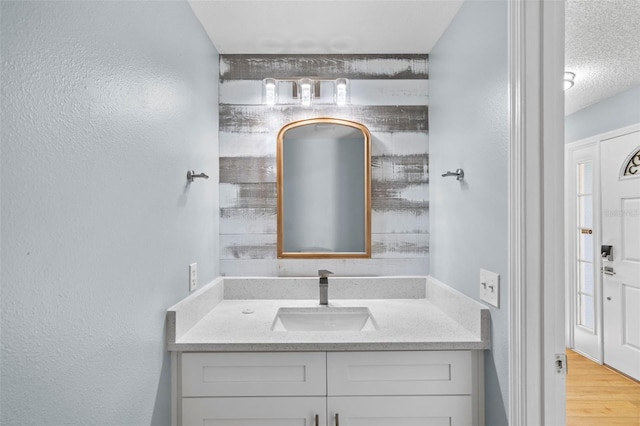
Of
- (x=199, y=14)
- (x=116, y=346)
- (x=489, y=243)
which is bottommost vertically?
(x=116, y=346)

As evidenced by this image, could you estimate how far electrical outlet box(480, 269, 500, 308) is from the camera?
4.26 feet

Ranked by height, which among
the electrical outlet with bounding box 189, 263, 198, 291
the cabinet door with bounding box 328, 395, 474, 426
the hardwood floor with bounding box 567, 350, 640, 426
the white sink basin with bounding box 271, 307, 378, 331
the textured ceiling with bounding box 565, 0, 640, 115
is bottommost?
the hardwood floor with bounding box 567, 350, 640, 426

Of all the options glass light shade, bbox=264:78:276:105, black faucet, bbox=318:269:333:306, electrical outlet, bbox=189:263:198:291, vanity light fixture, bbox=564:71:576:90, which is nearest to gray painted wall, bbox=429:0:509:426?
black faucet, bbox=318:269:333:306

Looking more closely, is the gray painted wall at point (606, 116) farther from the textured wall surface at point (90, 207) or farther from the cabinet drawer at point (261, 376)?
the textured wall surface at point (90, 207)

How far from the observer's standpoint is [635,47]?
7.36 ft

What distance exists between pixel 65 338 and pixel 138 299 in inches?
13.3

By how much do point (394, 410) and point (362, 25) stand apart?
1.67m

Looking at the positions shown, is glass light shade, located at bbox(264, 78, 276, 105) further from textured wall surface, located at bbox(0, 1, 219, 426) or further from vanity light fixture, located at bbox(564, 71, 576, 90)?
vanity light fixture, located at bbox(564, 71, 576, 90)

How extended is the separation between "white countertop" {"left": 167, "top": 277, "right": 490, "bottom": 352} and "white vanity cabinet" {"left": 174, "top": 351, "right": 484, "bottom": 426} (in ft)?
0.16

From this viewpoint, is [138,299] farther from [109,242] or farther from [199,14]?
[199,14]

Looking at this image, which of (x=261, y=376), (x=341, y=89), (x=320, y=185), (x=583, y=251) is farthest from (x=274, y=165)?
(x=583, y=251)

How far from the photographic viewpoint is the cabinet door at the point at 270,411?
1402 millimetres

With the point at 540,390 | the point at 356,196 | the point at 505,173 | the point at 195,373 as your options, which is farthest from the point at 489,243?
the point at 195,373

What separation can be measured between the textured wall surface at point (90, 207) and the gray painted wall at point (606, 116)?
3.25 m
